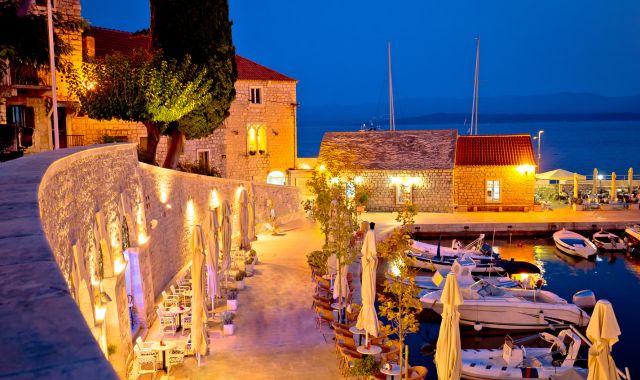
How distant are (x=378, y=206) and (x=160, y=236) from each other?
19.9m

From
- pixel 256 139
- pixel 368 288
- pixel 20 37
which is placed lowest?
pixel 368 288

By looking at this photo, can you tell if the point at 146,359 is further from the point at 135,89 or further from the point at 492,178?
the point at 492,178

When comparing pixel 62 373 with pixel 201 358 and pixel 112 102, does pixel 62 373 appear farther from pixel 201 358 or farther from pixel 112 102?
pixel 112 102

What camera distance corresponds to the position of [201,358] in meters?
13.8

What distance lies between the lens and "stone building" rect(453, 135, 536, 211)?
36.8m

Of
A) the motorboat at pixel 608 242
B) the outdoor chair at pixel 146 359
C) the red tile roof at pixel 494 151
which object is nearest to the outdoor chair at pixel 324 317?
the outdoor chair at pixel 146 359

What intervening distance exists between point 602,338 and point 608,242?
899 inches

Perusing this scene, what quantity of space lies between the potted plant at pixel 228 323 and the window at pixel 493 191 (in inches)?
972

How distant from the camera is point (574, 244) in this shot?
100 ft

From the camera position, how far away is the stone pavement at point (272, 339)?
1308cm

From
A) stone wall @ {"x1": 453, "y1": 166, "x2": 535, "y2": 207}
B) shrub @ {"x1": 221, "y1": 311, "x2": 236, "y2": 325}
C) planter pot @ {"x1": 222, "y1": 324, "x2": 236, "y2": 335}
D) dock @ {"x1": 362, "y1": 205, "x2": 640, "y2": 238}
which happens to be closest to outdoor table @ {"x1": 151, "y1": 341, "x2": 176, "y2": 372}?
planter pot @ {"x1": 222, "y1": 324, "x2": 236, "y2": 335}

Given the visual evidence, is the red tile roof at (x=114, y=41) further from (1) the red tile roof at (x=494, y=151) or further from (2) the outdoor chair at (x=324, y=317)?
(1) the red tile roof at (x=494, y=151)

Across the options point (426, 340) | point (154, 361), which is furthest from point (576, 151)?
point (154, 361)

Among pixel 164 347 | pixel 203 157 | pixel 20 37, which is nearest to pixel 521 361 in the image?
pixel 164 347
